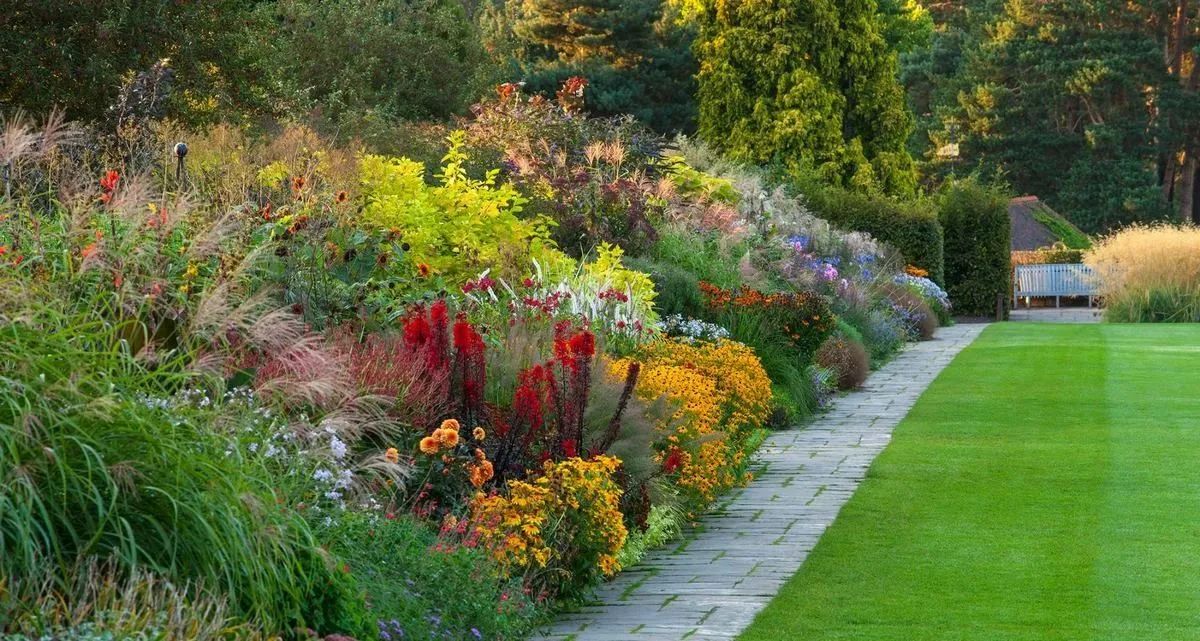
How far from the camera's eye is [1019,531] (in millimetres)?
8453

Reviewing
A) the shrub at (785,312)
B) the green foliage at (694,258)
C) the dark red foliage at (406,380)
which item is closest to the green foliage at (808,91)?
the green foliage at (694,258)

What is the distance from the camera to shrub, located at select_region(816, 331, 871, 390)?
1609cm

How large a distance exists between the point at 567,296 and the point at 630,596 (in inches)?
167

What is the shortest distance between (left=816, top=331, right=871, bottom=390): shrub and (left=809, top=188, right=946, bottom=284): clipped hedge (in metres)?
10.9

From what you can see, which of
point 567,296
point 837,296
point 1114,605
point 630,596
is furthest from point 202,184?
point 837,296

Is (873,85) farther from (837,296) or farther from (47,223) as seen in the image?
(47,223)

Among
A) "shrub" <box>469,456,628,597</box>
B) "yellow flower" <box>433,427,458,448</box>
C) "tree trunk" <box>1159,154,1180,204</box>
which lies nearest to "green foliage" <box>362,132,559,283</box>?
"shrub" <box>469,456,628,597</box>

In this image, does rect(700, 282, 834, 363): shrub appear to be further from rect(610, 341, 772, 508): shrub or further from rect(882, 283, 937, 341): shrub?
rect(882, 283, 937, 341): shrub

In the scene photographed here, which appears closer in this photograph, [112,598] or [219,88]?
[112,598]

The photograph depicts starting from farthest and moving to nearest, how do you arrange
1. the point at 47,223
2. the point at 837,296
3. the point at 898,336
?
the point at 898,336 < the point at 837,296 < the point at 47,223

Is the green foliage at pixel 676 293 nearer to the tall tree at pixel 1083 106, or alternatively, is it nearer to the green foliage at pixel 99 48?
the green foliage at pixel 99 48

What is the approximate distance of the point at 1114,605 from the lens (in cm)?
676

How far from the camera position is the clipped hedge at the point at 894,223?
27.7 m

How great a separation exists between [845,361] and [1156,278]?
45.3 feet
